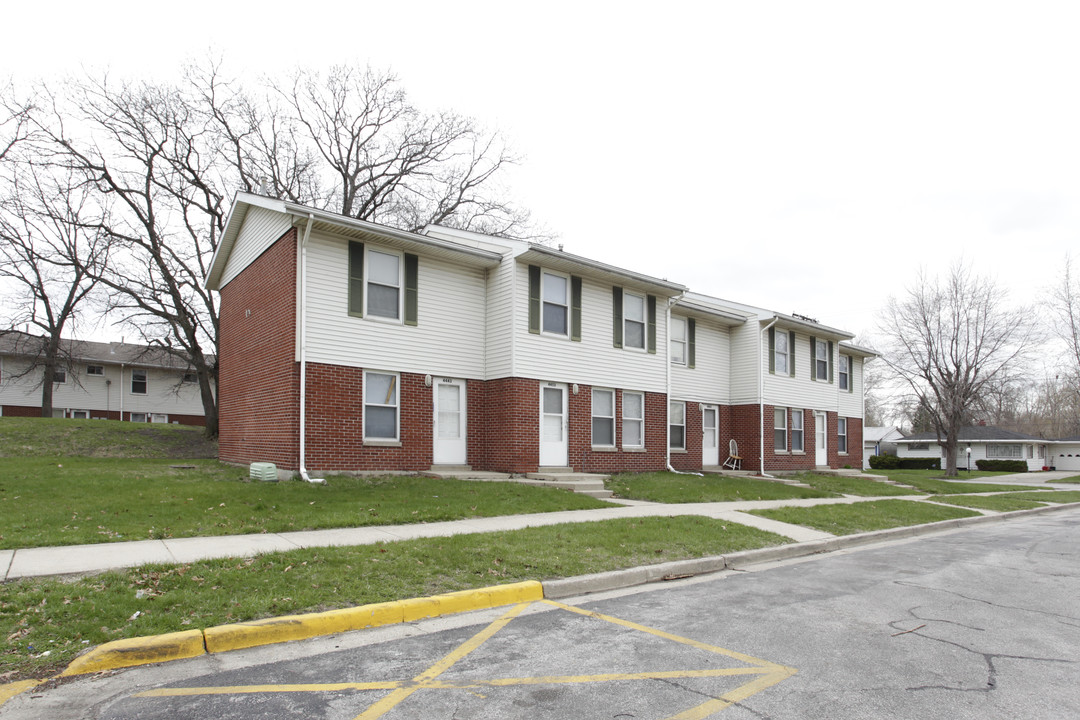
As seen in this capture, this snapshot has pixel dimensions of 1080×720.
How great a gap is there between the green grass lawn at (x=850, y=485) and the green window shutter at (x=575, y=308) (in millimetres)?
8205

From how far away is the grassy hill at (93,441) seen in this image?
2047 cm

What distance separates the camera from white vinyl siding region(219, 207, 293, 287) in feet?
50.9

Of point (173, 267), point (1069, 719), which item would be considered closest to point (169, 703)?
point (1069, 719)

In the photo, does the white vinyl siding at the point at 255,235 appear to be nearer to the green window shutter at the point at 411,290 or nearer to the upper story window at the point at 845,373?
the green window shutter at the point at 411,290

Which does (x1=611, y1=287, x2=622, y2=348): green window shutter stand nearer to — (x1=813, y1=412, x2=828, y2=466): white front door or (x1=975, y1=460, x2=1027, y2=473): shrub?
(x1=813, y1=412, x2=828, y2=466): white front door

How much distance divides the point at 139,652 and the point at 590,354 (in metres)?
14.1

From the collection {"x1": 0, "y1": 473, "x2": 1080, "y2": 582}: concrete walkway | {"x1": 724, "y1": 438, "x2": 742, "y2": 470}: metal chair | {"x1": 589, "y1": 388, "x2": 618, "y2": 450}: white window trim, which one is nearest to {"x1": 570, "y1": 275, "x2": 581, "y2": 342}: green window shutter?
{"x1": 589, "y1": 388, "x2": 618, "y2": 450}: white window trim

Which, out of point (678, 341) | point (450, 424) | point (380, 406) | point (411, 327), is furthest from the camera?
point (678, 341)

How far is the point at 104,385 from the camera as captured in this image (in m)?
40.8

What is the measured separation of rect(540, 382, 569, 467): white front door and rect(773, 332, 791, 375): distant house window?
33.0 feet

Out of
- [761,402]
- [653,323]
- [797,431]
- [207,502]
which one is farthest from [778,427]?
[207,502]

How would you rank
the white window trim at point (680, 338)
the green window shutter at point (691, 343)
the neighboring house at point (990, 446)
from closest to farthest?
the white window trim at point (680, 338) → the green window shutter at point (691, 343) → the neighboring house at point (990, 446)

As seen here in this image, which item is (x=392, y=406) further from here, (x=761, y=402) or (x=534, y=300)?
(x=761, y=402)

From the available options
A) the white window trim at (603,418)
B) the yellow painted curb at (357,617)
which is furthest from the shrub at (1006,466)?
the yellow painted curb at (357,617)
